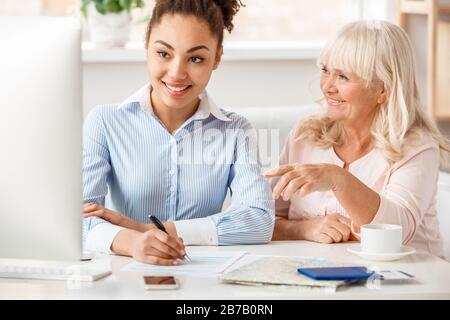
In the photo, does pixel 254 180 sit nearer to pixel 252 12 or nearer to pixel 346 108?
pixel 346 108

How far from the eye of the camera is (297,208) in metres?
2.38

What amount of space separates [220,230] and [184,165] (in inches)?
10.5

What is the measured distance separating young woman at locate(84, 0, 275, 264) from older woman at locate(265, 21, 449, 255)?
145 mm

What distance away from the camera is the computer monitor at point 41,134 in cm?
156

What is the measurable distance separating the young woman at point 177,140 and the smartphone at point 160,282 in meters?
0.48

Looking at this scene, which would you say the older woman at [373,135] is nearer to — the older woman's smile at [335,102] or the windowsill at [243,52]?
the older woman's smile at [335,102]

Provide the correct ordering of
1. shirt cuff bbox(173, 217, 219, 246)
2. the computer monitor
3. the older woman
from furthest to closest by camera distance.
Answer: the older woman
shirt cuff bbox(173, 217, 219, 246)
the computer monitor

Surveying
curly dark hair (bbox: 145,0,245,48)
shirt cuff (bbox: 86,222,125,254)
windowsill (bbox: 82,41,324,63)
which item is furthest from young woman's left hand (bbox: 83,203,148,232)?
windowsill (bbox: 82,41,324,63)

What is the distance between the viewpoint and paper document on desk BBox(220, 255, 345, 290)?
1.61 meters

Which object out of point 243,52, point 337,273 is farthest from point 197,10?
point 243,52

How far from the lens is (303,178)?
1.90 m

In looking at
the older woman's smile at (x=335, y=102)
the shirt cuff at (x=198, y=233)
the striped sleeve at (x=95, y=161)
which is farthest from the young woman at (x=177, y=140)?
the older woman's smile at (x=335, y=102)

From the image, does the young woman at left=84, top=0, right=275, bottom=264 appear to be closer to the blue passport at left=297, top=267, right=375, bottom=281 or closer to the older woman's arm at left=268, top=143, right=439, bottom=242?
the older woman's arm at left=268, top=143, right=439, bottom=242

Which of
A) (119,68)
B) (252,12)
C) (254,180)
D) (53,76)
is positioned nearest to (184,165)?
(254,180)
